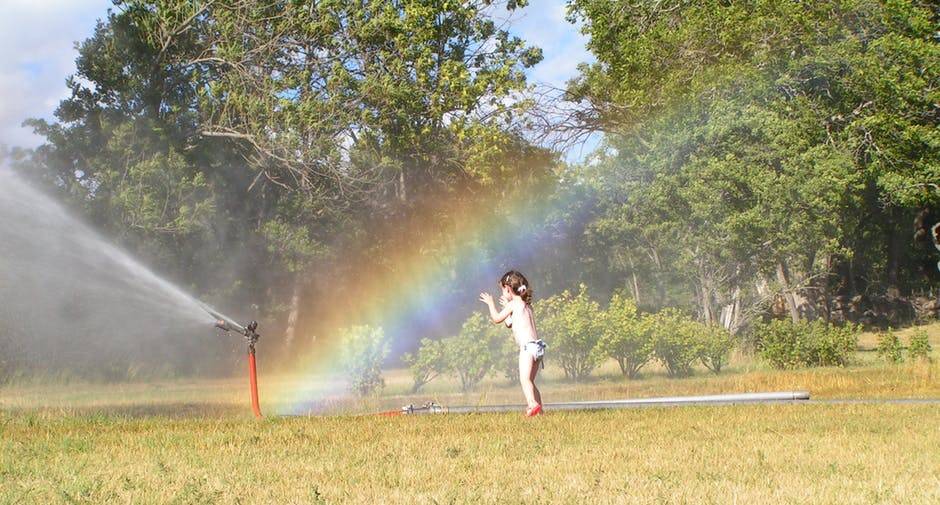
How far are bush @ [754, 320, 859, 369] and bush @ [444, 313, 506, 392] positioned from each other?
5.98 metres

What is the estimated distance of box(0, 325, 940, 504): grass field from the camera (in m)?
6.02

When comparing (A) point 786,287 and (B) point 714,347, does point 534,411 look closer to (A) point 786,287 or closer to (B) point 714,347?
(B) point 714,347

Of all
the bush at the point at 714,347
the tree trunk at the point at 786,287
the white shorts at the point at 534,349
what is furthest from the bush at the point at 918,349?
the white shorts at the point at 534,349

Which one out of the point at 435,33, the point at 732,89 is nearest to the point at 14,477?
the point at 732,89

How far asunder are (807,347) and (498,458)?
15815mm

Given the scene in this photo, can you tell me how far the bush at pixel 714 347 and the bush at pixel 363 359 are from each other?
23.5ft

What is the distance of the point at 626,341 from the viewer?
2352cm

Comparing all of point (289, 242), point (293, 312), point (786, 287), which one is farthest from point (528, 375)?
point (293, 312)

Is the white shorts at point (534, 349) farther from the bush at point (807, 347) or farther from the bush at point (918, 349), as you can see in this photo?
the bush at point (918, 349)

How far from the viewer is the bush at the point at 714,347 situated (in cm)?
2302

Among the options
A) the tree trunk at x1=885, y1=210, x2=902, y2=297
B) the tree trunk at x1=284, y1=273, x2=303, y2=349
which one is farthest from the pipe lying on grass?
the tree trunk at x1=885, y1=210, x2=902, y2=297

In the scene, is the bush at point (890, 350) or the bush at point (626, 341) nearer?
the bush at point (890, 350)

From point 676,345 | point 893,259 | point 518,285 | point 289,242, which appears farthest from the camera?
point 893,259

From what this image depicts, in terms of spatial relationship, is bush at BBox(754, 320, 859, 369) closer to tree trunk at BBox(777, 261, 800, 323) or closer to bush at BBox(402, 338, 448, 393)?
bush at BBox(402, 338, 448, 393)
